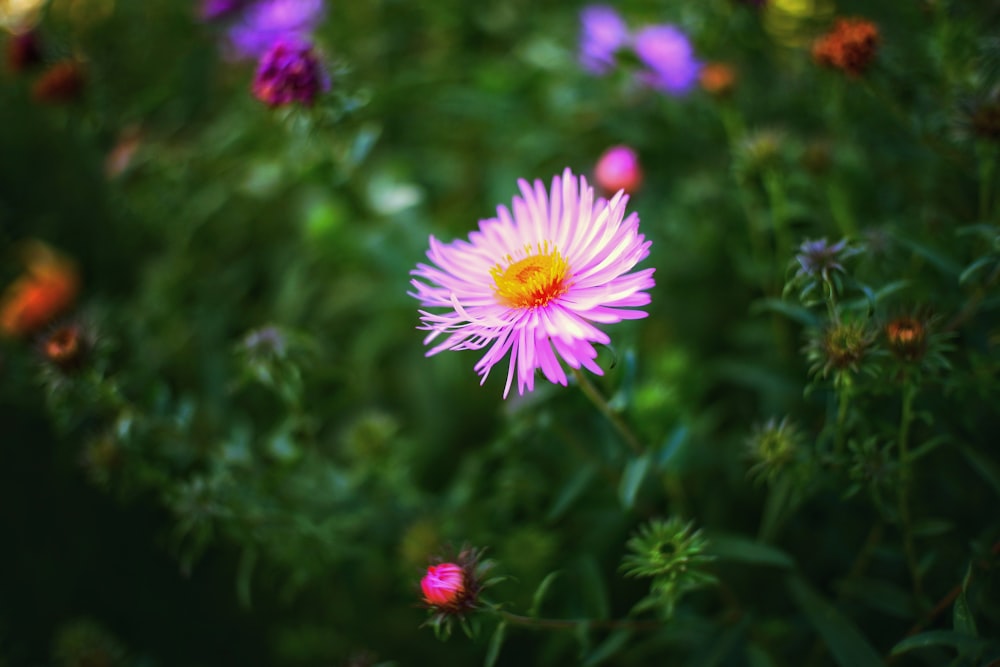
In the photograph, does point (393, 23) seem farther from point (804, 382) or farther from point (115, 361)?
point (804, 382)

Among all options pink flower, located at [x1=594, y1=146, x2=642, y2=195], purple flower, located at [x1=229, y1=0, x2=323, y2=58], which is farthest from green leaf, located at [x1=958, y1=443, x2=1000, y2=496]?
purple flower, located at [x1=229, y1=0, x2=323, y2=58]

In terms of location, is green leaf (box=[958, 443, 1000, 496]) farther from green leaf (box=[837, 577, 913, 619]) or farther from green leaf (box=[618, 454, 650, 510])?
green leaf (box=[618, 454, 650, 510])

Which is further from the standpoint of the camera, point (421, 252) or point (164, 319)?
point (164, 319)

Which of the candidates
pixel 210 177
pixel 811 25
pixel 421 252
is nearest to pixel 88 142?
pixel 210 177

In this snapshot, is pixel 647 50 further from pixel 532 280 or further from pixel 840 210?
pixel 532 280

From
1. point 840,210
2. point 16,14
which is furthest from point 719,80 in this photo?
point 16,14

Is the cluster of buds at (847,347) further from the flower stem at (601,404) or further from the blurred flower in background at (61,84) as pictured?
the blurred flower in background at (61,84)

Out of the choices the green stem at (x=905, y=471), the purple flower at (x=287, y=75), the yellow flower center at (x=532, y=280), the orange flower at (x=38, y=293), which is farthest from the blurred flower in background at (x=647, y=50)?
the orange flower at (x=38, y=293)
